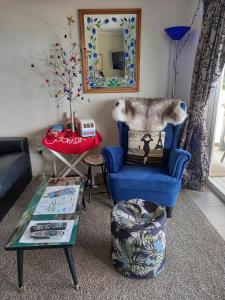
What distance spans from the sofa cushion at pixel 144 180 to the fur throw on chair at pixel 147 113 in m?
0.55

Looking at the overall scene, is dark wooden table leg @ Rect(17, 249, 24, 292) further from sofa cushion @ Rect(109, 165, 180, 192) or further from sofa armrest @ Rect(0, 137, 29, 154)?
sofa armrest @ Rect(0, 137, 29, 154)

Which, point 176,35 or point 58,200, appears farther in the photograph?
point 176,35

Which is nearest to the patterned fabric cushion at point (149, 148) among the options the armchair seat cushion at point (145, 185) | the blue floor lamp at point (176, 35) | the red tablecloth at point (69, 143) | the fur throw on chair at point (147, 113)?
the fur throw on chair at point (147, 113)

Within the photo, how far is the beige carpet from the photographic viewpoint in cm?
154

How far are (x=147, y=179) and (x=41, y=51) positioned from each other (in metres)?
1.97

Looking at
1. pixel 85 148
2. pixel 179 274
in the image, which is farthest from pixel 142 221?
pixel 85 148

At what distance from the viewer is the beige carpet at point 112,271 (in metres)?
1.54

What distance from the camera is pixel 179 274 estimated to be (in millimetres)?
1675

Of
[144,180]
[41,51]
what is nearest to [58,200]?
[144,180]

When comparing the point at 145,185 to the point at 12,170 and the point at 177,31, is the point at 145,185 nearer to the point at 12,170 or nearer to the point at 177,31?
the point at 12,170

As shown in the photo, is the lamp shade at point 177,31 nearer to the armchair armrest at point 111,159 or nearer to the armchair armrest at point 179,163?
the armchair armrest at point 179,163

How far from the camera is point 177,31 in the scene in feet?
8.21

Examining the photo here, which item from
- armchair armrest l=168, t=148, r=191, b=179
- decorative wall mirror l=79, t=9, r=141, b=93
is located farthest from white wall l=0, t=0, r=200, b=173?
armchair armrest l=168, t=148, r=191, b=179

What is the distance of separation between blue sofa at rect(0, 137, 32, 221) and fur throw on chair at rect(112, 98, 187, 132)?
121 centimetres
